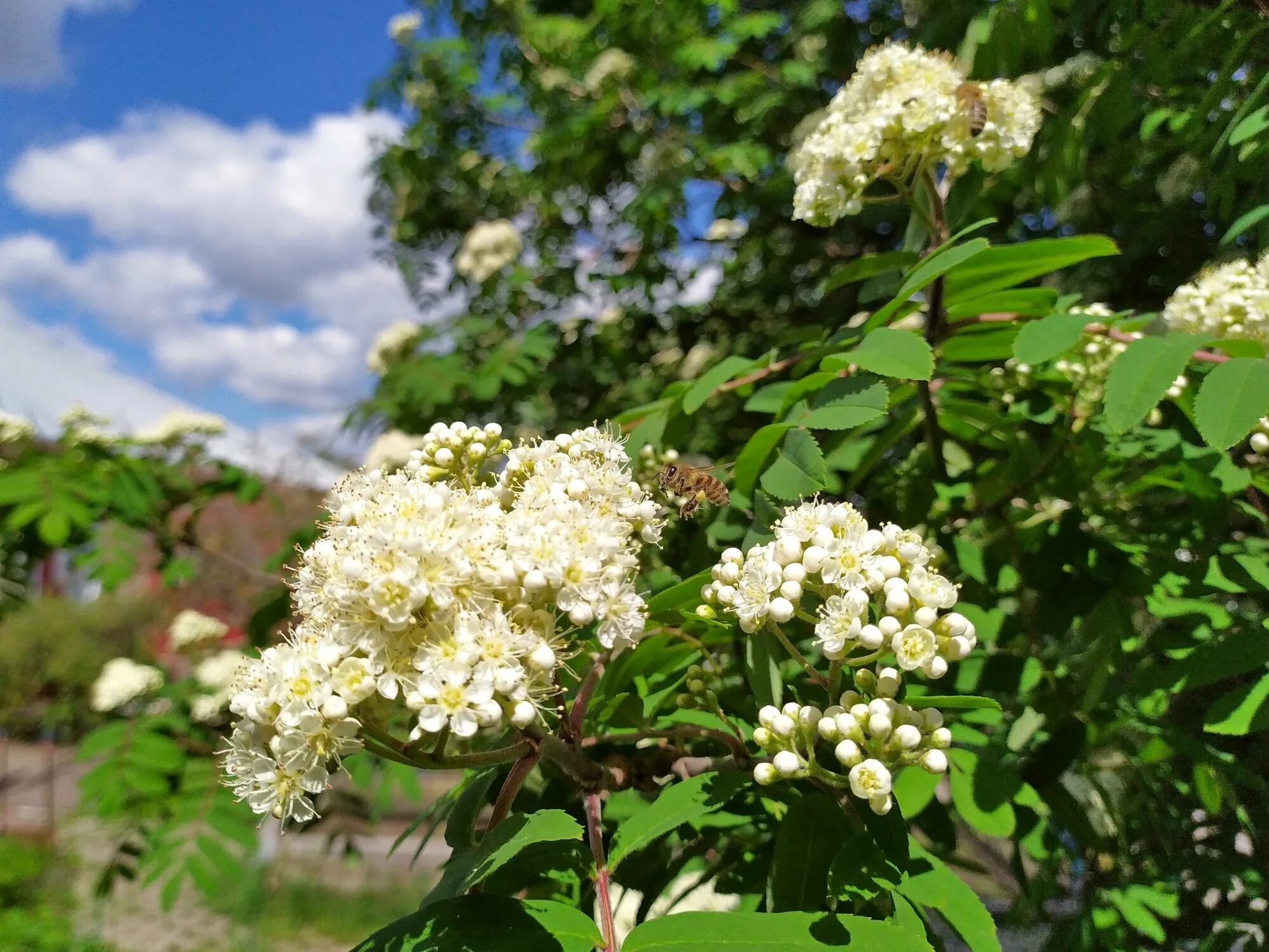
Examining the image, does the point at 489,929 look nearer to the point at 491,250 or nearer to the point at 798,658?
the point at 798,658

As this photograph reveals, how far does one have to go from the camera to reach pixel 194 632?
4789mm

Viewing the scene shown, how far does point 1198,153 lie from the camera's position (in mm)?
1925

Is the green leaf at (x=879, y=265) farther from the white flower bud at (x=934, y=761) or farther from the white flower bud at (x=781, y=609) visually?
the white flower bud at (x=934, y=761)

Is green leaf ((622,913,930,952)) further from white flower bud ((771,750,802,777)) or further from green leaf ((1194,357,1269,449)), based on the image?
green leaf ((1194,357,1269,449))

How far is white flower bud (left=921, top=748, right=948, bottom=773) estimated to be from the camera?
912mm

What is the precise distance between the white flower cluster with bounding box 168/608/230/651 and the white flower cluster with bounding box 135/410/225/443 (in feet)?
5.24

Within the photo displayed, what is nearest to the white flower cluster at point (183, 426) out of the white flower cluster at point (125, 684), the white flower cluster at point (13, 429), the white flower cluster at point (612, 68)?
the white flower cluster at point (13, 429)

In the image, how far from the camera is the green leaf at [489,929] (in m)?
0.86

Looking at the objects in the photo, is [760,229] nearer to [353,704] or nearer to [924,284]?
[924,284]

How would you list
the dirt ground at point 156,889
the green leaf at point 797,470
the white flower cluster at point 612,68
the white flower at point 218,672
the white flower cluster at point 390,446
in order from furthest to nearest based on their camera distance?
the dirt ground at point 156,889, the white flower cluster at point 390,446, the white flower cluster at point 612,68, the white flower at point 218,672, the green leaf at point 797,470

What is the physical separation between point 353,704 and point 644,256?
2953 millimetres

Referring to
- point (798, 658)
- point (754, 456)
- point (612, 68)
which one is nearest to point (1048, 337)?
point (754, 456)

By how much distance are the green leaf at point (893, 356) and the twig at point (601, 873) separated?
0.75m

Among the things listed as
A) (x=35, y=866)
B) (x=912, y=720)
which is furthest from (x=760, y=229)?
(x=35, y=866)
